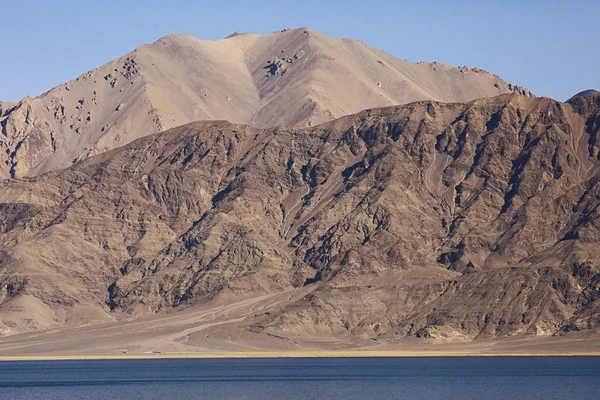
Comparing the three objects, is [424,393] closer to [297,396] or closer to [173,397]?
[297,396]

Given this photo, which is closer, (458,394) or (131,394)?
(458,394)

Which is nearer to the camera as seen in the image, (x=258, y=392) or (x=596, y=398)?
(x=596, y=398)

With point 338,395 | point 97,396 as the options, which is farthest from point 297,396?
point 97,396

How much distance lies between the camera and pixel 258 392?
644ft

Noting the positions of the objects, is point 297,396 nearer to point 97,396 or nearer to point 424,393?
point 424,393

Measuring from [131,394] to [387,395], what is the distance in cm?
3783

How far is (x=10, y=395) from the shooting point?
19812 centimetres

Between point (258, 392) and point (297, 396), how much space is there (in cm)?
1260

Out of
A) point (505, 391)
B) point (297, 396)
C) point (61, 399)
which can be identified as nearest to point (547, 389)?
point (505, 391)

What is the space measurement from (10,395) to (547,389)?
76415 millimetres

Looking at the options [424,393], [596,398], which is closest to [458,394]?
[424,393]

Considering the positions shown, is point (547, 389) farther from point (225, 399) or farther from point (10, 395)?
point (10, 395)

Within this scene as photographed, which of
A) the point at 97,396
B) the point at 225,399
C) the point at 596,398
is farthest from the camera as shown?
the point at 97,396

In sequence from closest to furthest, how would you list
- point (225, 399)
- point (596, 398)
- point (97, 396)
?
point (596, 398)
point (225, 399)
point (97, 396)
